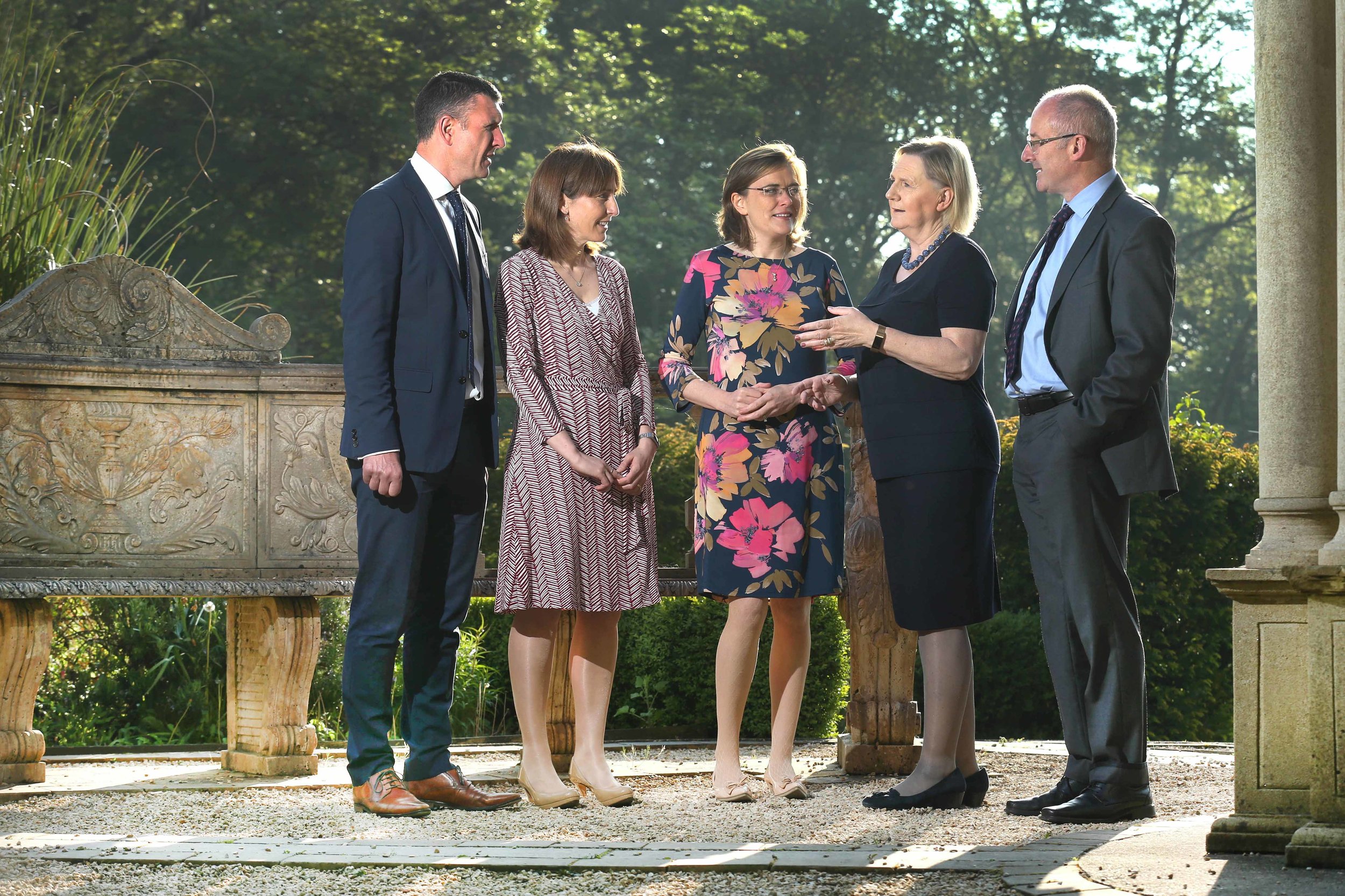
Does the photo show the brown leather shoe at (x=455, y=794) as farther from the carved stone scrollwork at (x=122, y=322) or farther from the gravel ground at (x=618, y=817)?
the carved stone scrollwork at (x=122, y=322)

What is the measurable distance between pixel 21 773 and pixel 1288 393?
14.1 feet

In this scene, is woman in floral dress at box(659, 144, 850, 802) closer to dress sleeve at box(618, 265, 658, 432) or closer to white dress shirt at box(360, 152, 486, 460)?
dress sleeve at box(618, 265, 658, 432)

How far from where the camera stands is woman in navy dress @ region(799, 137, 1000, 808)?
438cm

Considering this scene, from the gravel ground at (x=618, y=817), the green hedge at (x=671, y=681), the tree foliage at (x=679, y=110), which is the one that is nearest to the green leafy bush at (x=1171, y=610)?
the green hedge at (x=671, y=681)

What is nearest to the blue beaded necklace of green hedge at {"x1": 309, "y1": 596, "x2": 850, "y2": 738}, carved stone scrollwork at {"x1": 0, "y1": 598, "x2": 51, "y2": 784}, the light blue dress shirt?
the light blue dress shirt

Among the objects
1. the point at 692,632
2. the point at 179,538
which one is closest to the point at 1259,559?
the point at 179,538

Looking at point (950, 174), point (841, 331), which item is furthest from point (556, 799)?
point (950, 174)

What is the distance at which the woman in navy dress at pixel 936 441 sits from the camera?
438cm

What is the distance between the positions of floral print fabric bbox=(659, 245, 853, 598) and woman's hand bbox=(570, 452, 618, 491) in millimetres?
330

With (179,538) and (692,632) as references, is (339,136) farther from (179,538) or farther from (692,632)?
(179,538)

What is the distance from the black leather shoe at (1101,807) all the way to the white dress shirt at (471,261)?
210 cm

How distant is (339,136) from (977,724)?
15.0 m

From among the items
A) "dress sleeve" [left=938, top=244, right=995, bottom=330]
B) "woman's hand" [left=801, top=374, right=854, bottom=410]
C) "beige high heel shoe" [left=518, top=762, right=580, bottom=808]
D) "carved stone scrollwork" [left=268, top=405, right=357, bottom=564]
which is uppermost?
"dress sleeve" [left=938, top=244, right=995, bottom=330]

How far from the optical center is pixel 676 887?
326cm
